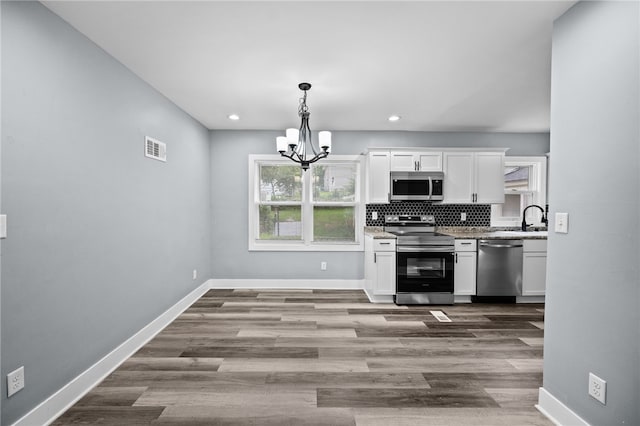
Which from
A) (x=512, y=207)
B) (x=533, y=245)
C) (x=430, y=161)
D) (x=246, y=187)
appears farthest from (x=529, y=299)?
(x=246, y=187)

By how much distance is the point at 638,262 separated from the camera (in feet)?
4.60

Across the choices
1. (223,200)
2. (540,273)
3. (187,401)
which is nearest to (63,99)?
(187,401)

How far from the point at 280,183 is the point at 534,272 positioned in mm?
3784

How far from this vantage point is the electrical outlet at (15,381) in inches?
63.9

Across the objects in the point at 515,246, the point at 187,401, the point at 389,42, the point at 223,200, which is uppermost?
the point at 389,42

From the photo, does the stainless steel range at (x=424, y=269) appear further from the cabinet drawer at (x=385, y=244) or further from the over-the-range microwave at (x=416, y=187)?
the over-the-range microwave at (x=416, y=187)

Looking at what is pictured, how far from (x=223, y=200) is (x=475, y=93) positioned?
143 inches

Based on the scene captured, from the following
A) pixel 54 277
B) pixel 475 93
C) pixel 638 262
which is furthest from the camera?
pixel 475 93

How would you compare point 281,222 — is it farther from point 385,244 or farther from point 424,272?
point 424,272

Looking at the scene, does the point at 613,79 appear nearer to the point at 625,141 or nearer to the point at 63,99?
the point at 625,141

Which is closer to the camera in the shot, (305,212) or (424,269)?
(424,269)

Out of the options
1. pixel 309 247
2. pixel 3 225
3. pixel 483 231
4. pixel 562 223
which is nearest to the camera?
pixel 3 225

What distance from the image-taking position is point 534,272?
4.10 m

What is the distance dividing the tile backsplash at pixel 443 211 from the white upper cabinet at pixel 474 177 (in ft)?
0.87
